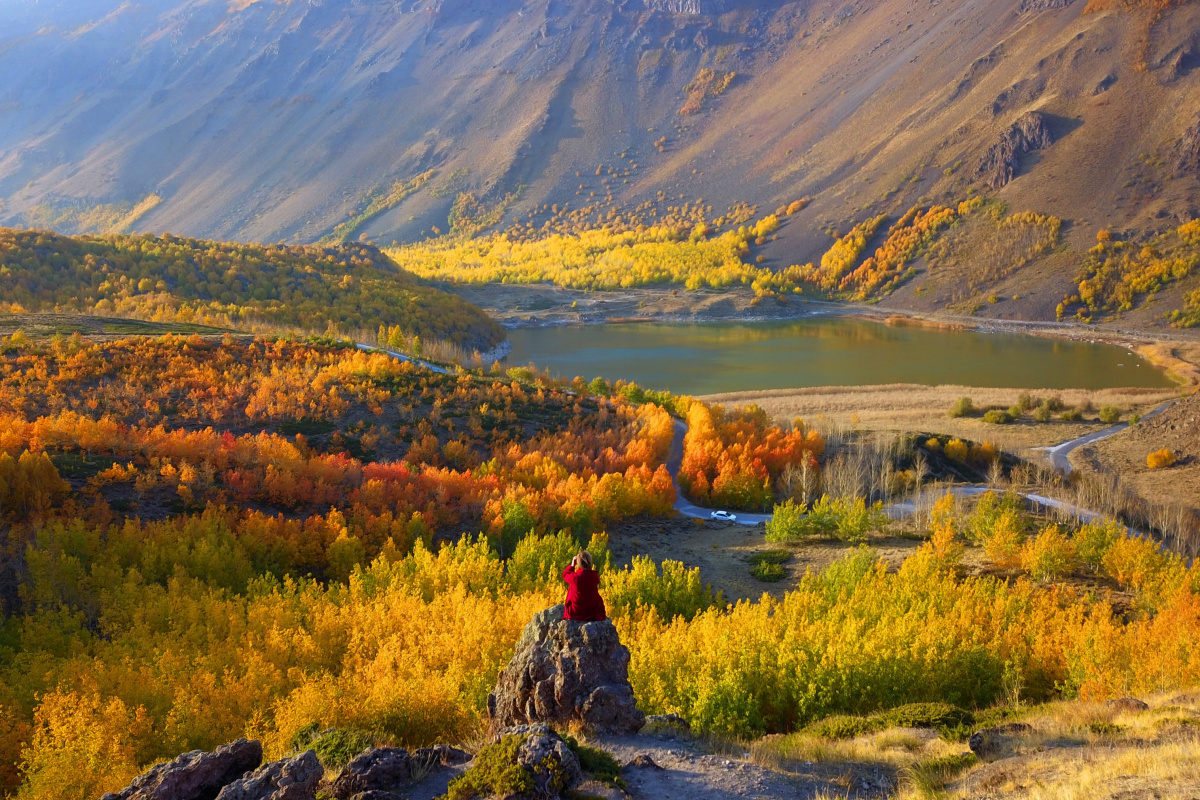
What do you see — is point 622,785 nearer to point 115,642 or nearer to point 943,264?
point 115,642

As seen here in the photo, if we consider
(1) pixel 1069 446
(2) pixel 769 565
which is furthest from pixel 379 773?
(1) pixel 1069 446

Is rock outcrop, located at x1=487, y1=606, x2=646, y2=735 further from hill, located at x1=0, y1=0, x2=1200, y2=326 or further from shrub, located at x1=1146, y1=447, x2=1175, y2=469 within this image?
hill, located at x1=0, y1=0, x2=1200, y2=326

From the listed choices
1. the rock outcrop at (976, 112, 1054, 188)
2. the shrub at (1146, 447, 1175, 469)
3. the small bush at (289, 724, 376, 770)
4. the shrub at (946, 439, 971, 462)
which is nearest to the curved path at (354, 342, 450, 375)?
the shrub at (946, 439, 971, 462)

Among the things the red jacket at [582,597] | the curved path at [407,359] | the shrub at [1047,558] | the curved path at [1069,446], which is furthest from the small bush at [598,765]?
the curved path at [1069,446]

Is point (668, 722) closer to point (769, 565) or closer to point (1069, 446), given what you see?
point (769, 565)

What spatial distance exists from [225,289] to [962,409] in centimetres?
5590

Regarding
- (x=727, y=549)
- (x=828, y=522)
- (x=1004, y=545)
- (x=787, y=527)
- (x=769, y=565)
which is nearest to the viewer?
(x=1004, y=545)

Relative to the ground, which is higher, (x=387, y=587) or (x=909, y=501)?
(x=387, y=587)

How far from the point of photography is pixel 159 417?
31625 mm

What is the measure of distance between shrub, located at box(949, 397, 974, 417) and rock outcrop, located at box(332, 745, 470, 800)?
46.2 m

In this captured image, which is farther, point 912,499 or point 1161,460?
point 1161,460

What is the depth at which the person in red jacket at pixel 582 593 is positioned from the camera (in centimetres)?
1040

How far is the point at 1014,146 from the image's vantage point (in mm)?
108312

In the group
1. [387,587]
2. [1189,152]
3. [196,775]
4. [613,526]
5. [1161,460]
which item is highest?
[1189,152]
